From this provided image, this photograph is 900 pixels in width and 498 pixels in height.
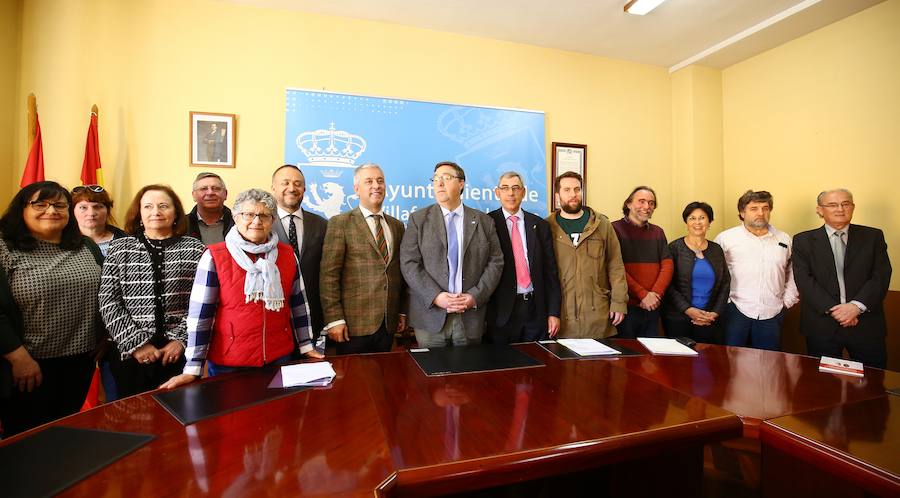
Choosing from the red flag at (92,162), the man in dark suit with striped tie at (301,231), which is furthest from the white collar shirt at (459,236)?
the red flag at (92,162)

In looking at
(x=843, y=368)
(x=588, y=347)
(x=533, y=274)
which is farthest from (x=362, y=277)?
(x=843, y=368)

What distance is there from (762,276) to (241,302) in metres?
3.38

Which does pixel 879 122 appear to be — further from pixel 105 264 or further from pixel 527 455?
pixel 105 264

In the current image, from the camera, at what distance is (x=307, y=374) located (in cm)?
140

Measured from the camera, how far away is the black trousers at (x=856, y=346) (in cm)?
256

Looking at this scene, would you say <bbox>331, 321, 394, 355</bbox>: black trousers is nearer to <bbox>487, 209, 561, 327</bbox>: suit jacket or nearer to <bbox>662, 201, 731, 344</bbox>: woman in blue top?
<bbox>487, 209, 561, 327</bbox>: suit jacket

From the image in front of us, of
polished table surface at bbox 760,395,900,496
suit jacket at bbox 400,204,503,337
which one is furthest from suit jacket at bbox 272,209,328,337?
polished table surface at bbox 760,395,900,496

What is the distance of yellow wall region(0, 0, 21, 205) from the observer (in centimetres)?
267

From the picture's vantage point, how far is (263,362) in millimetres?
1535

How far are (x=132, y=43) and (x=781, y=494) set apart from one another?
14.4 ft

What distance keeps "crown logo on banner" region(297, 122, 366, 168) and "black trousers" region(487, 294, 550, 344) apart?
5.82 feet

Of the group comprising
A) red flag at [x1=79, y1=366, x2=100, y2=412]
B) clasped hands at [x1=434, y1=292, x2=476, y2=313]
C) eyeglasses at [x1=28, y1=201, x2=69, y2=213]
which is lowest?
red flag at [x1=79, y1=366, x2=100, y2=412]

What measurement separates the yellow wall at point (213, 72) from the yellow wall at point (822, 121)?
1.92m

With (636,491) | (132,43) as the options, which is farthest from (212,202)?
(636,491)
